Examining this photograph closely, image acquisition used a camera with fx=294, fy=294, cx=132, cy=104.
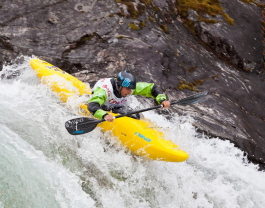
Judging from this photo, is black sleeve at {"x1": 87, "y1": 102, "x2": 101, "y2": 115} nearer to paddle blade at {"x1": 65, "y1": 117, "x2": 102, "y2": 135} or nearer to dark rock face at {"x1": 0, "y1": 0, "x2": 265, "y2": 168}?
paddle blade at {"x1": 65, "y1": 117, "x2": 102, "y2": 135}

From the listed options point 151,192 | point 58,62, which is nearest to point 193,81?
point 58,62

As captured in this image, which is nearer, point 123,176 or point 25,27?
point 123,176

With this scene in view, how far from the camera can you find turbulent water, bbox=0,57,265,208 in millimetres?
4137

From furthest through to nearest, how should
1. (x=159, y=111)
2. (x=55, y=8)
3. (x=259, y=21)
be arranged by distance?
(x=259, y=21) < (x=55, y=8) < (x=159, y=111)

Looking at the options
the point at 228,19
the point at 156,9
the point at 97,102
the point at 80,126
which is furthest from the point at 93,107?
the point at 228,19

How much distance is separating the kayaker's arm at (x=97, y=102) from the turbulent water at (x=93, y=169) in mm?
650

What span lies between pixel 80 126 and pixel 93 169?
0.76m

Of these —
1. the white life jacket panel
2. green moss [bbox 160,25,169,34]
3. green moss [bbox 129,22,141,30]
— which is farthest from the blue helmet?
green moss [bbox 160,25,169,34]

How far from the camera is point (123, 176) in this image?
5.02 meters

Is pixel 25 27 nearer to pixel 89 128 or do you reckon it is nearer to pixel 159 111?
pixel 159 111

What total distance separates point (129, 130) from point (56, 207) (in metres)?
1.91

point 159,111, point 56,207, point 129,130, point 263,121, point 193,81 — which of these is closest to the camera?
point 56,207

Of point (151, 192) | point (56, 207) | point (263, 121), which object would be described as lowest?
point (263, 121)

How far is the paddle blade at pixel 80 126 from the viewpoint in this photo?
16.5 ft
